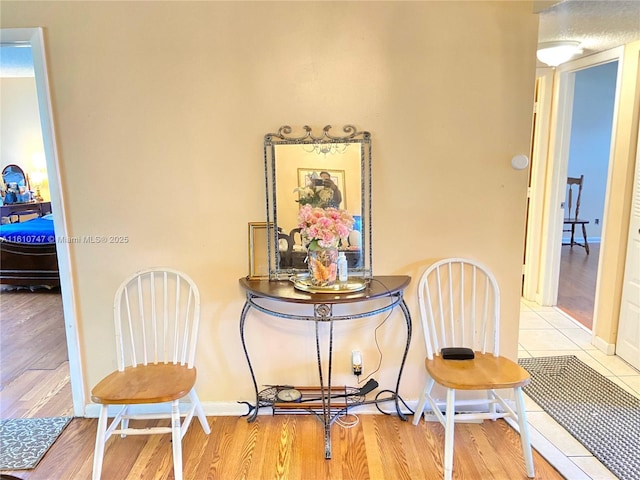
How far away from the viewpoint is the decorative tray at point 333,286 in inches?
82.8

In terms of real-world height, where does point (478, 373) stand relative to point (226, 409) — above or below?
above

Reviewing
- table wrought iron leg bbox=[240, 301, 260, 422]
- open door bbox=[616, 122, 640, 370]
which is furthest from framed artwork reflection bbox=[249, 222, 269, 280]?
open door bbox=[616, 122, 640, 370]

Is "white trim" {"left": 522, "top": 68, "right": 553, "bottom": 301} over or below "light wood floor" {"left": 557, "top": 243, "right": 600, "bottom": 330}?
over

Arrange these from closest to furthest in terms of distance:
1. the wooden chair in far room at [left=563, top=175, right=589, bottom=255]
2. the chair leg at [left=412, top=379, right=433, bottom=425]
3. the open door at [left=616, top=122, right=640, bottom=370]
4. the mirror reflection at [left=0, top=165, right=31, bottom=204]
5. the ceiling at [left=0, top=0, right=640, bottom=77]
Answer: the ceiling at [left=0, top=0, right=640, bottom=77]
the chair leg at [left=412, top=379, right=433, bottom=425]
the open door at [left=616, top=122, right=640, bottom=370]
the mirror reflection at [left=0, top=165, right=31, bottom=204]
the wooden chair in far room at [left=563, top=175, right=589, bottom=255]

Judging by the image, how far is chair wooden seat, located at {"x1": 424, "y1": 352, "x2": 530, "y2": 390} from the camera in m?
1.90

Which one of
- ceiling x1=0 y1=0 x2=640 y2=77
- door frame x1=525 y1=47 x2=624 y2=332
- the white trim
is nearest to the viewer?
Result: ceiling x1=0 y1=0 x2=640 y2=77

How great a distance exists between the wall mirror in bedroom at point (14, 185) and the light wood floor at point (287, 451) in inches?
172

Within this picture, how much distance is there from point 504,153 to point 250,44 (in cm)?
141

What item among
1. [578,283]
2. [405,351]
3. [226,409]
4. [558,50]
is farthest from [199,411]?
[578,283]

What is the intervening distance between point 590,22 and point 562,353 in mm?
2216

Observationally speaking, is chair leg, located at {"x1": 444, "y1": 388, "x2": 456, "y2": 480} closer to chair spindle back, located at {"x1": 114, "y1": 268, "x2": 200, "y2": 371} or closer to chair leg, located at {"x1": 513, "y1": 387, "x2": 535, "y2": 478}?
chair leg, located at {"x1": 513, "y1": 387, "x2": 535, "y2": 478}

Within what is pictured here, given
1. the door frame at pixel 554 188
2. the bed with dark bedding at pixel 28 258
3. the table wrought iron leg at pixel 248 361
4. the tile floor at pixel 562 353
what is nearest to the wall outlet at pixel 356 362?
the table wrought iron leg at pixel 248 361

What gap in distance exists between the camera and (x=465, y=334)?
2404 mm

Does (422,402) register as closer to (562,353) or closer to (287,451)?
(287,451)
